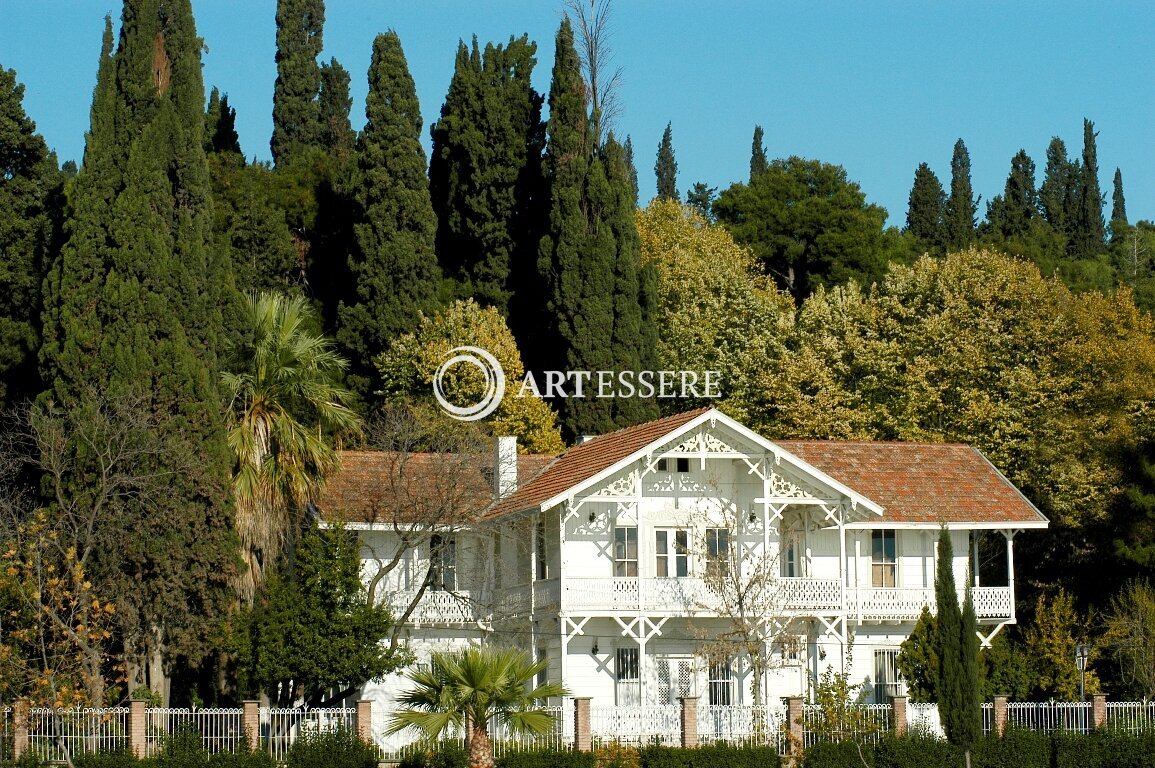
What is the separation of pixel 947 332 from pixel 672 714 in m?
23.0

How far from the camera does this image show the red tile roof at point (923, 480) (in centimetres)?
4181

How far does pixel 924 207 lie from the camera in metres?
87.6

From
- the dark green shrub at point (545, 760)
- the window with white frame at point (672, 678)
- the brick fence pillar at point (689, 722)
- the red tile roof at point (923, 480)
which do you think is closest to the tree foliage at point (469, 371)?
the red tile roof at point (923, 480)

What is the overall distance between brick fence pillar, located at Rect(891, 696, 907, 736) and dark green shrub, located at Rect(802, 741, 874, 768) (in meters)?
1.06

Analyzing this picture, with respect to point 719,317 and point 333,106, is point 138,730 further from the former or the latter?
point 333,106

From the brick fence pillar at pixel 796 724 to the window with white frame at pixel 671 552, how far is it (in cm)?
746

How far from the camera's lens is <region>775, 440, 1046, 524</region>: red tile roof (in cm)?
4181

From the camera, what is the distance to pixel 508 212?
206 ft

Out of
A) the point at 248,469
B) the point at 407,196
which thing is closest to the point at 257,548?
the point at 248,469

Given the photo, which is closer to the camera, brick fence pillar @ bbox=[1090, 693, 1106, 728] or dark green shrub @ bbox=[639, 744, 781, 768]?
dark green shrub @ bbox=[639, 744, 781, 768]

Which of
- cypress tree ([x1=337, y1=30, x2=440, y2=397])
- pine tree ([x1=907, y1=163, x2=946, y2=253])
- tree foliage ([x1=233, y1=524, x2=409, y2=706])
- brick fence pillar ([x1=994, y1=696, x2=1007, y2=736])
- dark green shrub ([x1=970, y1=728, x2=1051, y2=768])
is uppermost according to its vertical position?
pine tree ([x1=907, y1=163, x2=946, y2=253])

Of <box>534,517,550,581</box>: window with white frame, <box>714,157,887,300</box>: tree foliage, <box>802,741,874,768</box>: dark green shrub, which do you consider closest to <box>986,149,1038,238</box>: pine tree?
<box>714,157,887,300</box>: tree foliage

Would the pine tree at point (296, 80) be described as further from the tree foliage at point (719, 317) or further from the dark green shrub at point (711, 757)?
the dark green shrub at point (711, 757)

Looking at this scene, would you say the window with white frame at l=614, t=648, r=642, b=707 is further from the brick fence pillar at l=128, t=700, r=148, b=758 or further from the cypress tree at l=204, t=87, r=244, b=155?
the cypress tree at l=204, t=87, r=244, b=155
